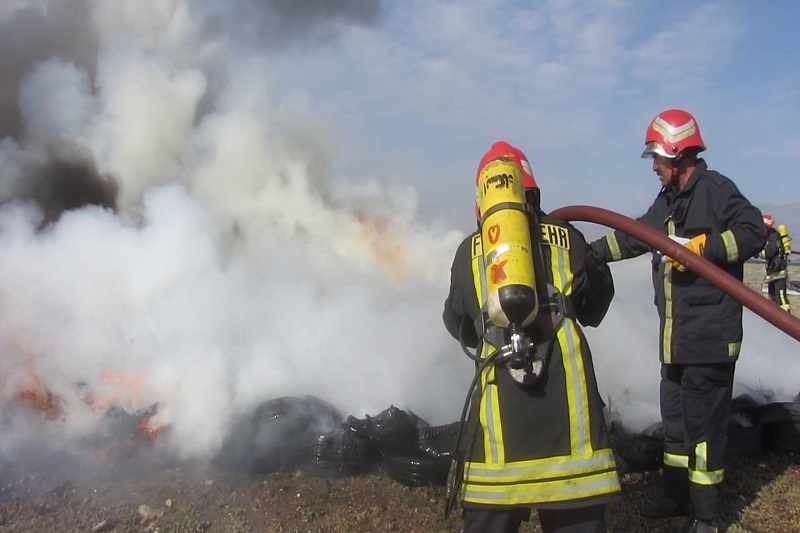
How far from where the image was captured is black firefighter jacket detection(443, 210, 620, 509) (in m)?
2.04

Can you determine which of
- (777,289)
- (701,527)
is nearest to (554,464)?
(701,527)

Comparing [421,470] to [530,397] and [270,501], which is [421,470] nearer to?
[270,501]

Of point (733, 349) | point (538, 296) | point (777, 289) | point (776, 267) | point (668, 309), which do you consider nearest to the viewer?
point (538, 296)

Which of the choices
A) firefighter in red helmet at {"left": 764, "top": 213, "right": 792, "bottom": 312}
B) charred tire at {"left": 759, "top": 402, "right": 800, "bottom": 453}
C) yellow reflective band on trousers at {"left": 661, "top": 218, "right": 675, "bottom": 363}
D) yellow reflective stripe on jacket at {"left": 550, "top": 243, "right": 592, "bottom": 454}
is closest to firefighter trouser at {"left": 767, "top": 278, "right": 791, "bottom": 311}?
firefighter in red helmet at {"left": 764, "top": 213, "right": 792, "bottom": 312}

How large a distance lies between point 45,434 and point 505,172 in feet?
14.0

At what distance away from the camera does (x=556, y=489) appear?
204 centimetres

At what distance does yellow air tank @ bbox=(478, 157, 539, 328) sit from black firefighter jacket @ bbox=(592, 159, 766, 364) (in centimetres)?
133

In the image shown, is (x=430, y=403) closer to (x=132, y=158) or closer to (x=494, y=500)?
(x=494, y=500)

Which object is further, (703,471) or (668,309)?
(668,309)

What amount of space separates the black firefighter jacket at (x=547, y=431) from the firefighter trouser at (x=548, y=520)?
7cm

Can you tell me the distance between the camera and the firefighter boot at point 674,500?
3602 millimetres

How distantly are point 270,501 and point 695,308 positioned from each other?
266cm

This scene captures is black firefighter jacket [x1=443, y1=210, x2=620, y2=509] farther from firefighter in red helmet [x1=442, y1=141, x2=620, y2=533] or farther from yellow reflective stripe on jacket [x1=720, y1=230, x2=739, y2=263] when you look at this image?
yellow reflective stripe on jacket [x1=720, y1=230, x2=739, y2=263]

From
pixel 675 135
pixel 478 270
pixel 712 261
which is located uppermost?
pixel 675 135
